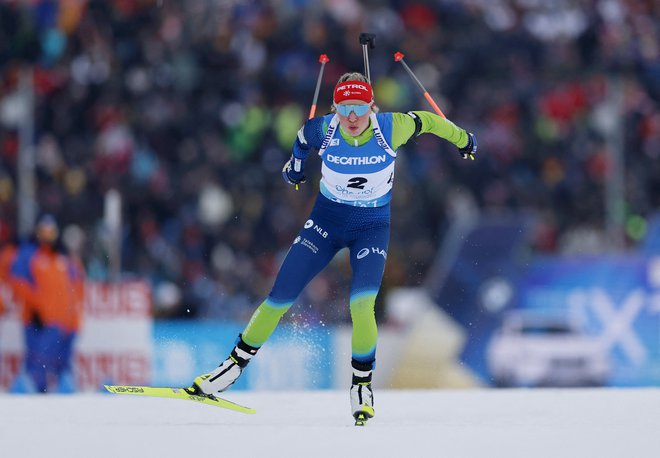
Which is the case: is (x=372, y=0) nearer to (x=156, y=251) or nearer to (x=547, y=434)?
(x=156, y=251)

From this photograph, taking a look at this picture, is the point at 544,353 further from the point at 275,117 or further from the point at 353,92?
the point at 353,92

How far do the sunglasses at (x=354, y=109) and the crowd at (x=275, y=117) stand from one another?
5326 mm

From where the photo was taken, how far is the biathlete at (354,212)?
7.50 m

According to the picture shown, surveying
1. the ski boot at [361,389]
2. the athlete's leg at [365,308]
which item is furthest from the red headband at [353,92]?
the ski boot at [361,389]

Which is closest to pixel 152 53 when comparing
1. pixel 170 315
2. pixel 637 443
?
pixel 170 315

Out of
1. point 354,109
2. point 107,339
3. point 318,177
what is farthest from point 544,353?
point 354,109

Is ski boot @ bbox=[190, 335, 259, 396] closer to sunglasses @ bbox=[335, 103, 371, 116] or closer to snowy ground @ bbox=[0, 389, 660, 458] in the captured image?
snowy ground @ bbox=[0, 389, 660, 458]

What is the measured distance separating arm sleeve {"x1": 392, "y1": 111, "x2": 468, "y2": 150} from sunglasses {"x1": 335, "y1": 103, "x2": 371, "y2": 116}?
10.7 inches

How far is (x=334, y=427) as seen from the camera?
716 centimetres

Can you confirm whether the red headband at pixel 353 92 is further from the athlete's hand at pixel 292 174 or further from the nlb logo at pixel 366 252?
the nlb logo at pixel 366 252

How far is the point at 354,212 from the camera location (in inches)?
305

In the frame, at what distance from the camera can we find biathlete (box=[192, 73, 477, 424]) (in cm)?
750

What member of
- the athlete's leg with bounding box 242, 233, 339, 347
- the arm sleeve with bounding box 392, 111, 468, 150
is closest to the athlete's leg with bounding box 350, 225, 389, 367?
the athlete's leg with bounding box 242, 233, 339, 347

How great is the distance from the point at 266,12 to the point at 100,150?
2.86 metres
